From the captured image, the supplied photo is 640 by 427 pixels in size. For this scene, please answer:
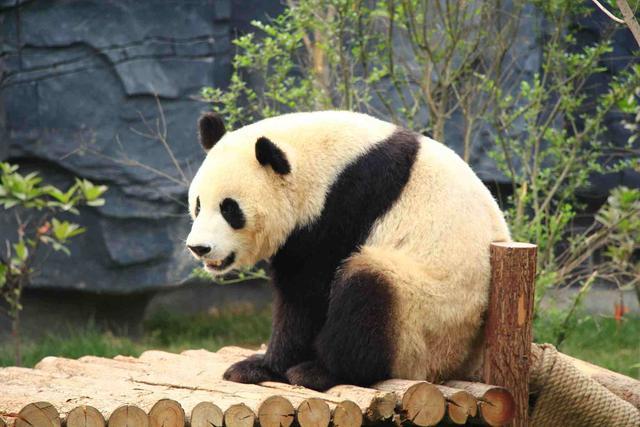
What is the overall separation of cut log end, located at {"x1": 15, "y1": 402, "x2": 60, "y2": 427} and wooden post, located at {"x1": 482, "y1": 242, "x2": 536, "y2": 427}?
146 cm

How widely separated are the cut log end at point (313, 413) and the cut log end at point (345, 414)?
→ 28 mm

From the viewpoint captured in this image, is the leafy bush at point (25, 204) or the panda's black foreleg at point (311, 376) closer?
the panda's black foreleg at point (311, 376)

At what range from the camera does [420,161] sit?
3402mm

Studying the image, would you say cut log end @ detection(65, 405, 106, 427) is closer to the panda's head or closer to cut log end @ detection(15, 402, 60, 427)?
cut log end @ detection(15, 402, 60, 427)

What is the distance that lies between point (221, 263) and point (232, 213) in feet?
0.64

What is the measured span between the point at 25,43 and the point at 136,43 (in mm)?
728

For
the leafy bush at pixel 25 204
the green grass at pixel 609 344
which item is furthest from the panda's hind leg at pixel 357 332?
the green grass at pixel 609 344

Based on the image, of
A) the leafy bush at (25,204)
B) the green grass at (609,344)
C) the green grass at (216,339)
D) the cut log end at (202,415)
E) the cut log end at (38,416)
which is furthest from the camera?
the green grass at (216,339)

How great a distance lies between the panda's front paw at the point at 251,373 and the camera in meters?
3.51

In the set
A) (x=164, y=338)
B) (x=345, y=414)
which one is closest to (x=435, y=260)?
(x=345, y=414)

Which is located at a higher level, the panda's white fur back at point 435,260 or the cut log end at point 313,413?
the panda's white fur back at point 435,260

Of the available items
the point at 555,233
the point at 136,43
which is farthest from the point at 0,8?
the point at 555,233

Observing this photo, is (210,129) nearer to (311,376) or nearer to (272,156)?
(272,156)

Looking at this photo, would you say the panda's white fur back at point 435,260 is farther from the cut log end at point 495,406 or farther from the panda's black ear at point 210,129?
the panda's black ear at point 210,129
